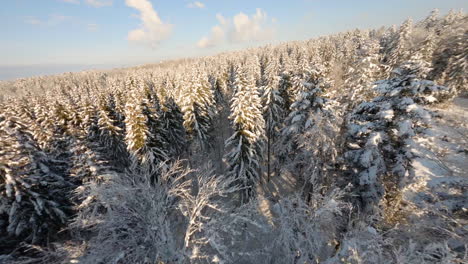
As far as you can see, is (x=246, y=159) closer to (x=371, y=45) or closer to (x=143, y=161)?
(x=143, y=161)

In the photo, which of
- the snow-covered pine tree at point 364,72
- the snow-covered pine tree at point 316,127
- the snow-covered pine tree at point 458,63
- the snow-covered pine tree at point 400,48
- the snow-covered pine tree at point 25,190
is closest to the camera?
the snow-covered pine tree at point 316,127

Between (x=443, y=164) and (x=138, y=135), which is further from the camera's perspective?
(x=138, y=135)

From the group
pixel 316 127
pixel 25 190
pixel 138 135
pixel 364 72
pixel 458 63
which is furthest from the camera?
pixel 458 63

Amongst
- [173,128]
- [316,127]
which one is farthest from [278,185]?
[173,128]

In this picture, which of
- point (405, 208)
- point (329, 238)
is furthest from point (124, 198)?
point (405, 208)

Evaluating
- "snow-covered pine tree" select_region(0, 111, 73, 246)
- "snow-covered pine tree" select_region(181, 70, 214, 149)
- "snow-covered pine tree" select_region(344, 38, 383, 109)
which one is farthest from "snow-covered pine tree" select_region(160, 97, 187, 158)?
"snow-covered pine tree" select_region(344, 38, 383, 109)

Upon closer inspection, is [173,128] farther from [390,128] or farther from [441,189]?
[441,189]

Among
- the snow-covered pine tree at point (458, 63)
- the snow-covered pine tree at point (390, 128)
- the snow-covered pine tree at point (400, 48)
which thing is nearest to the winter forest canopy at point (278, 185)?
the snow-covered pine tree at point (390, 128)

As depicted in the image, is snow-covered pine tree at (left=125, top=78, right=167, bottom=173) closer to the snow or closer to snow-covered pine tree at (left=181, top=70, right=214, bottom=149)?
snow-covered pine tree at (left=181, top=70, right=214, bottom=149)

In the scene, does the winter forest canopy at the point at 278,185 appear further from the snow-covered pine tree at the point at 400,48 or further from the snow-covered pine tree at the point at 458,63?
the snow-covered pine tree at the point at 400,48
